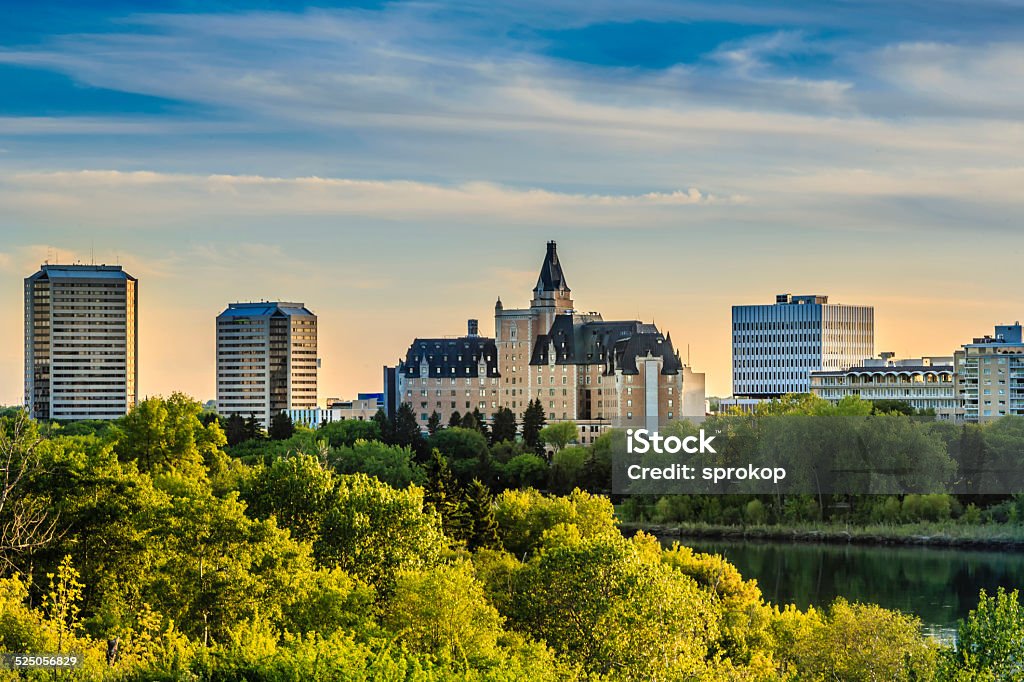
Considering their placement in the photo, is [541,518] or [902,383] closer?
[541,518]

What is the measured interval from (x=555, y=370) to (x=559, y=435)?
21436 millimetres

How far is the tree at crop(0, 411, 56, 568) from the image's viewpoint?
35.3m

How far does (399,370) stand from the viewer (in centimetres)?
14825

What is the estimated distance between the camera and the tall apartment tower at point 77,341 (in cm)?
19150

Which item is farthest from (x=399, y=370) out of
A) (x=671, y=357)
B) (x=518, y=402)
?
(x=671, y=357)

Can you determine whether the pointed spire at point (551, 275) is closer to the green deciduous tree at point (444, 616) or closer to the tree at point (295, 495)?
the tree at point (295, 495)

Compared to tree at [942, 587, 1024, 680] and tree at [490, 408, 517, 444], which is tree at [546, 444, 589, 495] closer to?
tree at [490, 408, 517, 444]

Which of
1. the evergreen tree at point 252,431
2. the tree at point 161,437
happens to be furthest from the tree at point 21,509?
the evergreen tree at point 252,431

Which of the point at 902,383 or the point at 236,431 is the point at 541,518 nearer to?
the point at 236,431

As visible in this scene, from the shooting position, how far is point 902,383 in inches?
5561

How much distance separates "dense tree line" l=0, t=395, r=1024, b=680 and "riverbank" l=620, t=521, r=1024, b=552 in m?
32.8

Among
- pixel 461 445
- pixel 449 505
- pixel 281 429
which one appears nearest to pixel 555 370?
pixel 461 445

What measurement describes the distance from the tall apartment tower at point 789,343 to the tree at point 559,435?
52093mm

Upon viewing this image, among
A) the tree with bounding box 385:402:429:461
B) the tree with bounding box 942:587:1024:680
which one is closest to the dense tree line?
the tree with bounding box 942:587:1024:680
